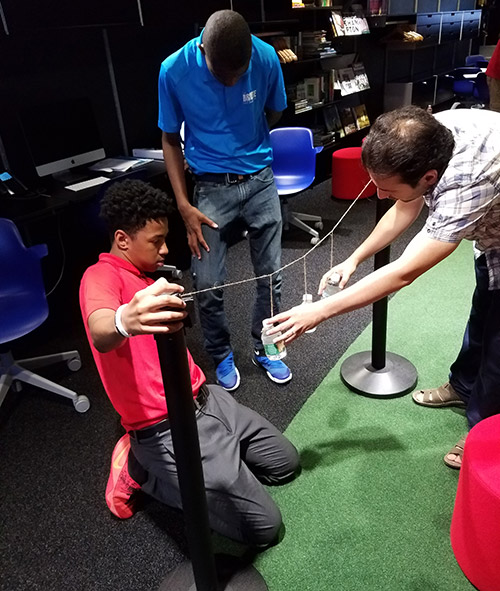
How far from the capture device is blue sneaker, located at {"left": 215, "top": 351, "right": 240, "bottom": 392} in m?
2.39

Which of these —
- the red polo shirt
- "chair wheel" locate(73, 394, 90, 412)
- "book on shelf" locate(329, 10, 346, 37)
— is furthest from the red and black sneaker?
"book on shelf" locate(329, 10, 346, 37)

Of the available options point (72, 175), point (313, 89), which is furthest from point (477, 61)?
point (72, 175)

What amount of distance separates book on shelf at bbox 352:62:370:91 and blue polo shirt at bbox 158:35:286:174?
12.8 feet

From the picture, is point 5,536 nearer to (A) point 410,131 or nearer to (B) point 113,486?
(B) point 113,486

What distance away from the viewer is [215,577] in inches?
55.1

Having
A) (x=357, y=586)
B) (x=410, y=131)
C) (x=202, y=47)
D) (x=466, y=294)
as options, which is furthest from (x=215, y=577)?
(x=466, y=294)

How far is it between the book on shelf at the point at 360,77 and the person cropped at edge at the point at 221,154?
12.6 feet

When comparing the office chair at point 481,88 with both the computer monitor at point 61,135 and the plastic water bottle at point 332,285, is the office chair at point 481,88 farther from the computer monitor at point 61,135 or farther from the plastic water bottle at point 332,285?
the plastic water bottle at point 332,285

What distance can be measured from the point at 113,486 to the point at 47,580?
1.08ft

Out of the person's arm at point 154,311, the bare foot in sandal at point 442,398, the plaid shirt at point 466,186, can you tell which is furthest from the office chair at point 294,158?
the person's arm at point 154,311

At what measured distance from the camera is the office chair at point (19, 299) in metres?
2.21

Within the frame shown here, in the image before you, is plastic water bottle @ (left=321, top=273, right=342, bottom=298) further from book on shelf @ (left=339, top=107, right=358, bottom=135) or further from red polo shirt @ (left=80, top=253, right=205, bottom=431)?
book on shelf @ (left=339, top=107, right=358, bottom=135)

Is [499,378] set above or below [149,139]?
below

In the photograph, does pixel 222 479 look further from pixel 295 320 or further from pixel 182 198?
pixel 182 198
